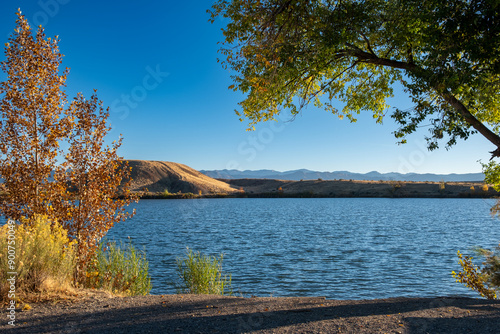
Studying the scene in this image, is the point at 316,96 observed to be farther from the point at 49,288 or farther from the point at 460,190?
the point at 460,190

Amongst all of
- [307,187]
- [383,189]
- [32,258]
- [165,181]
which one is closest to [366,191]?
[383,189]

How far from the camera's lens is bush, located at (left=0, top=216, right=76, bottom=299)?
6.93 meters

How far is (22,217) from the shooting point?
8.60m

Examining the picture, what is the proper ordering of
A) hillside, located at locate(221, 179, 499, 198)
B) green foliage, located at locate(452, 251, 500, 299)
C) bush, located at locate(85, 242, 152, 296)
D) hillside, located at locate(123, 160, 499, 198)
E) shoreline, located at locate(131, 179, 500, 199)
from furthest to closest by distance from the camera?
1. hillside, located at locate(123, 160, 499, 198)
2. shoreline, located at locate(131, 179, 500, 199)
3. hillside, located at locate(221, 179, 499, 198)
4. bush, located at locate(85, 242, 152, 296)
5. green foliage, located at locate(452, 251, 500, 299)

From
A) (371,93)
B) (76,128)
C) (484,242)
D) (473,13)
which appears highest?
(473,13)

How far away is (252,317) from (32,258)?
4604 millimetres

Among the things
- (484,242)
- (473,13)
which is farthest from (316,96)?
(484,242)

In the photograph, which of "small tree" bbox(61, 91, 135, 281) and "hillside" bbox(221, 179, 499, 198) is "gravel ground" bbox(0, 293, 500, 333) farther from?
"hillside" bbox(221, 179, 499, 198)

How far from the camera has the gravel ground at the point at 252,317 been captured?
17.7 ft

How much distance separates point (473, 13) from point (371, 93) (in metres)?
4.09

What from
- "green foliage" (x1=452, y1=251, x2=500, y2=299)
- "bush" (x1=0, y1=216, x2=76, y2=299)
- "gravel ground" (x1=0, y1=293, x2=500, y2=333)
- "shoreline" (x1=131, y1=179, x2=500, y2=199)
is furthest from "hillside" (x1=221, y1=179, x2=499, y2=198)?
"bush" (x1=0, y1=216, x2=76, y2=299)

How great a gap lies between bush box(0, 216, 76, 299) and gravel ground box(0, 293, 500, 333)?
670 mm

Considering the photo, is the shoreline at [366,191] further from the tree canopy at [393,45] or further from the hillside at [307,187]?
the tree canopy at [393,45]

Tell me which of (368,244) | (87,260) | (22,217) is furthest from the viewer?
(368,244)
